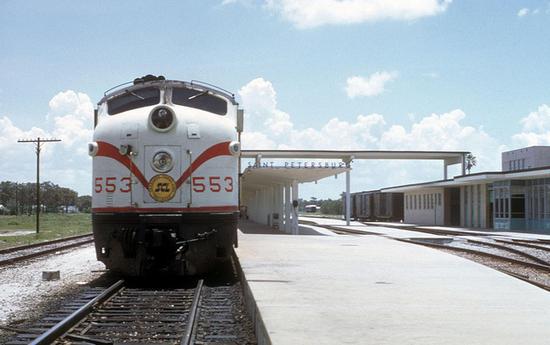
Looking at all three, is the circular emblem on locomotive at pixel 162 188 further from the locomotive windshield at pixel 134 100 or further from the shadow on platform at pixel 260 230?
the shadow on platform at pixel 260 230

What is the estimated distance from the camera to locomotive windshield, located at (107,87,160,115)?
11.4 m

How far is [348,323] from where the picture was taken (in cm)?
613

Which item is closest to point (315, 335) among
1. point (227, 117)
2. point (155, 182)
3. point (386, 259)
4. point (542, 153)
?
point (155, 182)

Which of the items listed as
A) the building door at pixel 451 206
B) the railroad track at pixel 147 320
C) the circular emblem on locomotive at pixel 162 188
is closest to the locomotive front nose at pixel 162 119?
the circular emblem on locomotive at pixel 162 188

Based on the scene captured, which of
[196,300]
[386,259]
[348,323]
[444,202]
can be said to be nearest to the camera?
[348,323]

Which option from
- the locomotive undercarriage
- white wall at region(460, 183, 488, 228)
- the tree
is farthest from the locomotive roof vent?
the tree

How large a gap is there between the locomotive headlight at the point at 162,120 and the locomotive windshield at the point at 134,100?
0.73 metres

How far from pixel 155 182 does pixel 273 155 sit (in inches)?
1498

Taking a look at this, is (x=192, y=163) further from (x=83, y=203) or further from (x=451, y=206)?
(x=83, y=203)

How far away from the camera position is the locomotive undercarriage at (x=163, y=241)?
1030 centimetres

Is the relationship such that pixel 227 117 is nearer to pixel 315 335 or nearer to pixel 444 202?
pixel 315 335

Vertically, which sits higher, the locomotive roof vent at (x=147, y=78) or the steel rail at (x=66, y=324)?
the locomotive roof vent at (x=147, y=78)

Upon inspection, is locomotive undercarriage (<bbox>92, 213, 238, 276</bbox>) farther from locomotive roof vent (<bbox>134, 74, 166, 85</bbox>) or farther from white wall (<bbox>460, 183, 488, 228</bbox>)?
white wall (<bbox>460, 183, 488, 228</bbox>)

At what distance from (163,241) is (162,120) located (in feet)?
6.95
